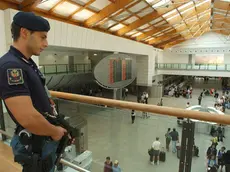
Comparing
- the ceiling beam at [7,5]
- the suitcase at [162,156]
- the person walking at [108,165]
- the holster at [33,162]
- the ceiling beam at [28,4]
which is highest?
the ceiling beam at [28,4]

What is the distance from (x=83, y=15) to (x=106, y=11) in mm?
1180

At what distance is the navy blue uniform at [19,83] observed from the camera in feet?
2.61

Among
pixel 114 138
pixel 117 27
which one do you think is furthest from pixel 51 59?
pixel 114 138

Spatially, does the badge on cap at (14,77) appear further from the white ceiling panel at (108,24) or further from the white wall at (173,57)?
the white wall at (173,57)

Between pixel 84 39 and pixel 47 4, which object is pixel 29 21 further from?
pixel 84 39

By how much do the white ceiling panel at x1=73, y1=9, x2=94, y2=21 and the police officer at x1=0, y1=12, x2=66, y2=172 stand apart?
8065 millimetres

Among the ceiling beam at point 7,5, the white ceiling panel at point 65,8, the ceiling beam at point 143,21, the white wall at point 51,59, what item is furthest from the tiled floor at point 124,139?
the white wall at point 51,59

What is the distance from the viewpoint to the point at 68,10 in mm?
7738

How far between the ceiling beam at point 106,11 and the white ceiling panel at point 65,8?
1.22 meters

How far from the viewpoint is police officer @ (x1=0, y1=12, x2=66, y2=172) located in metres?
0.79

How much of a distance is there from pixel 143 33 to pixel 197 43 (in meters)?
9.51

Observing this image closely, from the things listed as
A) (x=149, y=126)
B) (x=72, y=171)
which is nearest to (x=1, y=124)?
(x=72, y=171)

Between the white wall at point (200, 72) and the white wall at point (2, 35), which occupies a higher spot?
the white wall at point (2, 35)

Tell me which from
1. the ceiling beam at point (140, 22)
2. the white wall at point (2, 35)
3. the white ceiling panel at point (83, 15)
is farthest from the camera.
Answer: the ceiling beam at point (140, 22)
